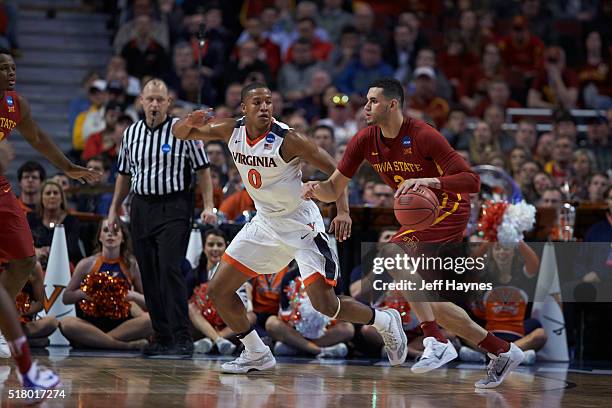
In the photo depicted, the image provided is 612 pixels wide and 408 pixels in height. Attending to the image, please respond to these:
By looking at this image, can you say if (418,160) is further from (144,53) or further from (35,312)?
(144,53)

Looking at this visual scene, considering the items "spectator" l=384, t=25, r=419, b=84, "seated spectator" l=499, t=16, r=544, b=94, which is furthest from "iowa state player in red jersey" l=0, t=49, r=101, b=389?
"seated spectator" l=499, t=16, r=544, b=94

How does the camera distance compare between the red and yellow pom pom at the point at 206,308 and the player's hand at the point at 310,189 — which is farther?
the red and yellow pom pom at the point at 206,308

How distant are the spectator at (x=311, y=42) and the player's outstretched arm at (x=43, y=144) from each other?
7247 mm

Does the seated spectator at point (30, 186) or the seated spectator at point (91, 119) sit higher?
the seated spectator at point (91, 119)

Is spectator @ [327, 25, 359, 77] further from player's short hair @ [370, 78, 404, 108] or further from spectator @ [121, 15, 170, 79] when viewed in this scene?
player's short hair @ [370, 78, 404, 108]

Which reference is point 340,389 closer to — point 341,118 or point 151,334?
point 151,334

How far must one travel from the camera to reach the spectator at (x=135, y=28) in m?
14.3

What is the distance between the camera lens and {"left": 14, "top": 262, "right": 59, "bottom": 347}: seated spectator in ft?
29.7

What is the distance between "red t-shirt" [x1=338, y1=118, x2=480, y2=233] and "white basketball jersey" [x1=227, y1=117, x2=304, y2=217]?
0.35 m

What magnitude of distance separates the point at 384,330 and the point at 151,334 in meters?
2.60

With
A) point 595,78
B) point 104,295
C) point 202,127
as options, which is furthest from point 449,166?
point 595,78

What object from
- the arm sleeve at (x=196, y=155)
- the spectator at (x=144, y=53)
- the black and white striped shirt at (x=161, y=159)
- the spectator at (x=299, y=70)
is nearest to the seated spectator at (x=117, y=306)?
the black and white striped shirt at (x=161, y=159)

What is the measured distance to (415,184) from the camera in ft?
22.4

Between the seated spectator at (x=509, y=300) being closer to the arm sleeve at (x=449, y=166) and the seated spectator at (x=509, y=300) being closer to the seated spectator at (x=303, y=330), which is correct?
the seated spectator at (x=303, y=330)
